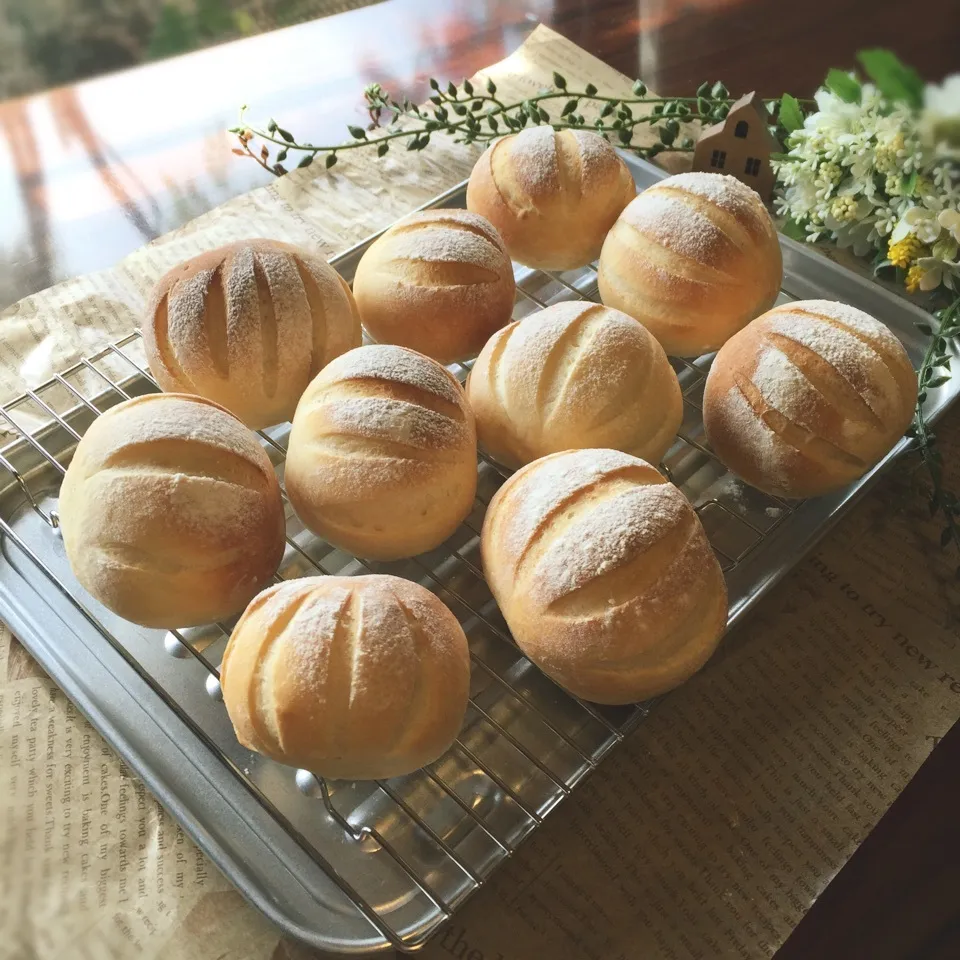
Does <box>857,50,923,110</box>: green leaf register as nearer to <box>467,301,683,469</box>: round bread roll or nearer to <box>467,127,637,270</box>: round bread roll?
<box>467,301,683,469</box>: round bread roll

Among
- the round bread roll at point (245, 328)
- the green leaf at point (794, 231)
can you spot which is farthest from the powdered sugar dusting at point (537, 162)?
the green leaf at point (794, 231)

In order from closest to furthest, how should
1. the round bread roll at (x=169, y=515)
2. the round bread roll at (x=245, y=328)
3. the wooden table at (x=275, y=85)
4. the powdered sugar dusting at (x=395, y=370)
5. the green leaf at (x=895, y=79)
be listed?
the green leaf at (x=895, y=79), the round bread roll at (x=169, y=515), the powdered sugar dusting at (x=395, y=370), the round bread roll at (x=245, y=328), the wooden table at (x=275, y=85)

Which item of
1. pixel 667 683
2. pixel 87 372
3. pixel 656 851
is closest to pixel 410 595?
pixel 667 683

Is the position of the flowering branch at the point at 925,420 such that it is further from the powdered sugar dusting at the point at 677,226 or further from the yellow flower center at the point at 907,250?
the powdered sugar dusting at the point at 677,226

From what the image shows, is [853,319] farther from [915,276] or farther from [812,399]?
[915,276]

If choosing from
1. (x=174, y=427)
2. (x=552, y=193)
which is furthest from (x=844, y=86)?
(x=174, y=427)

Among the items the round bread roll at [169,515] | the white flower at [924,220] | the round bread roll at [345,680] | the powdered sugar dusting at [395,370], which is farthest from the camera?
the white flower at [924,220]
